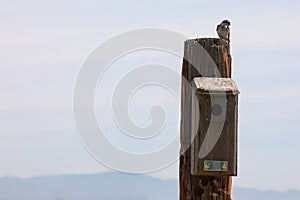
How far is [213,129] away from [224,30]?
924mm

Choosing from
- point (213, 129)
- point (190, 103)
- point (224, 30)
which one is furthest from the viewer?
point (224, 30)

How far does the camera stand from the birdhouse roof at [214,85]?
684 cm

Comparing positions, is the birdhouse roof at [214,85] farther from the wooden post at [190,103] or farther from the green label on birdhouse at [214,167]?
the green label on birdhouse at [214,167]

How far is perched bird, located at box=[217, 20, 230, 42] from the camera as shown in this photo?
7.27 meters

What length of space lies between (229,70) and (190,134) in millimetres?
604

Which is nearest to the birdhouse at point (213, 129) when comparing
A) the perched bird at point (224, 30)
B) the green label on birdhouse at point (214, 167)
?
the green label on birdhouse at point (214, 167)

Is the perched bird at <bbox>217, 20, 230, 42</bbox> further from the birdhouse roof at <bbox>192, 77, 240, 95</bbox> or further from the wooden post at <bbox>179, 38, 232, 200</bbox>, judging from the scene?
the birdhouse roof at <bbox>192, 77, 240, 95</bbox>

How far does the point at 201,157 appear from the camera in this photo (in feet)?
22.5

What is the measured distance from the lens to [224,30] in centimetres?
727

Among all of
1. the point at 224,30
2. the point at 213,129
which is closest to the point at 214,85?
the point at 213,129

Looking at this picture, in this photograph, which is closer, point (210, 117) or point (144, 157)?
point (210, 117)

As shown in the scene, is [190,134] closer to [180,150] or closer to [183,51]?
[180,150]

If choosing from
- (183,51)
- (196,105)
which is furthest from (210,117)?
(183,51)

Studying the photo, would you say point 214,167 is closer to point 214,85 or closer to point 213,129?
point 213,129
